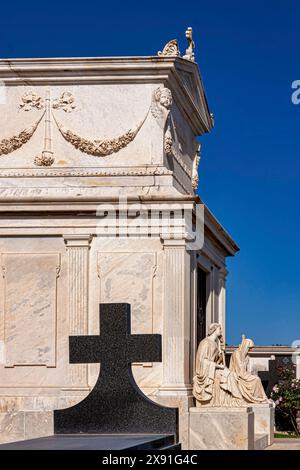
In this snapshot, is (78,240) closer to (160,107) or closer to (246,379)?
(160,107)

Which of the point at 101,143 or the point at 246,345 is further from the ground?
the point at 101,143

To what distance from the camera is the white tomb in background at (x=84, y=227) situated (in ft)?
73.3

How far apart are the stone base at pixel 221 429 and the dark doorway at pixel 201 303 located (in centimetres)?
382

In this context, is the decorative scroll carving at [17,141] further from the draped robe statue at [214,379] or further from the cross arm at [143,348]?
the cross arm at [143,348]

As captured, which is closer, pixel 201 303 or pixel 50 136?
pixel 50 136

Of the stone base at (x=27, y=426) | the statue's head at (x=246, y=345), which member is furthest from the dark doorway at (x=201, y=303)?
the stone base at (x=27, y=426)

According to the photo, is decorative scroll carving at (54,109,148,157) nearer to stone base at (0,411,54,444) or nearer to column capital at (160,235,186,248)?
column capital at (160,235,186,248)

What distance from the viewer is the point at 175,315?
22281mm

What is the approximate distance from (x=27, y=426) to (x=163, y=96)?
6.99 metres

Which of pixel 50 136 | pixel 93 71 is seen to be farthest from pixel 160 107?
pixel 50 136

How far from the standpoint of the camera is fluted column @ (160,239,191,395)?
72.6 feet

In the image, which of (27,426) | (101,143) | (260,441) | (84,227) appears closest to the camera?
(27,426)
